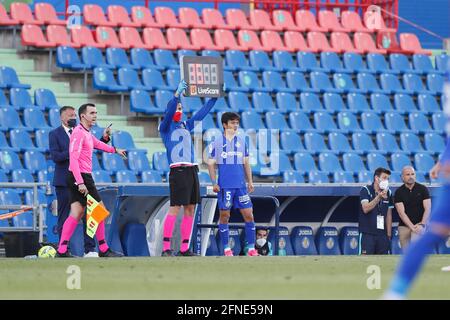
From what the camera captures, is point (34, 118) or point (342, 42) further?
point (342, 42)

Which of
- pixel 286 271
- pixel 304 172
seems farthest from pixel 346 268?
pixel 304 172

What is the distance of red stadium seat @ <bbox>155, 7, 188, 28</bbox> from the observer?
1013 inches

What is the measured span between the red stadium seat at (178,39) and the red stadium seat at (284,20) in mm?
2662

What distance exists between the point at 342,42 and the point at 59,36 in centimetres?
679

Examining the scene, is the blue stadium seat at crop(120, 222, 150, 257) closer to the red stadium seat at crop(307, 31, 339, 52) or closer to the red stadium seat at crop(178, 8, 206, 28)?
the red stadium seat at crop(178, 8, 206, 28)

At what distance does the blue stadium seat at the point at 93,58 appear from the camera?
23359 millimetres

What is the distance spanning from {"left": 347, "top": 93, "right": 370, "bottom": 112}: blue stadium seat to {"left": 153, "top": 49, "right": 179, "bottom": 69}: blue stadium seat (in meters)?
3.73

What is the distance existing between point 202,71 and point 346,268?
4.12 meters

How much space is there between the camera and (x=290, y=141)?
904 inches

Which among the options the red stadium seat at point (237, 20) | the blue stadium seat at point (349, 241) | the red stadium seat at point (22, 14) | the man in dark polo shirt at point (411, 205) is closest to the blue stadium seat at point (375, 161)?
the blue stadium seat at point (349, 241)

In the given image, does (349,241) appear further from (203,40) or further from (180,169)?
(203,40)

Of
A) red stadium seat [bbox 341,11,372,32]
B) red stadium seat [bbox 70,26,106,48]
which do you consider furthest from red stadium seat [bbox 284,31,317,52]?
red stadium seat [bbox 70,26,106,48]

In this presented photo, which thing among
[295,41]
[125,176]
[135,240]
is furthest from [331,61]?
[135,240]

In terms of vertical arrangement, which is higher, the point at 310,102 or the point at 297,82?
the point at 297,82
